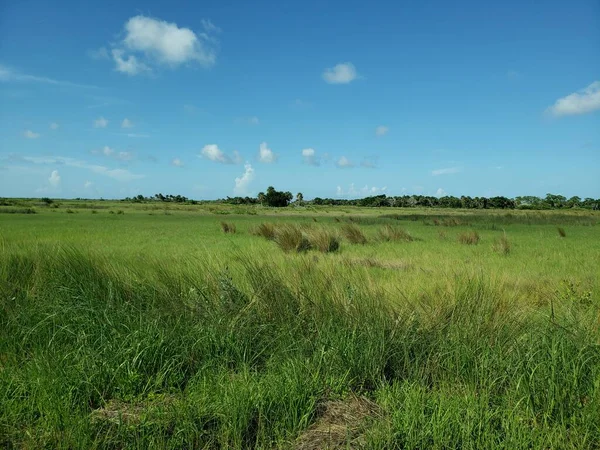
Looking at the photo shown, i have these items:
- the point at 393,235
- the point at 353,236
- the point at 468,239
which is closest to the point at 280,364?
the point at 353,236

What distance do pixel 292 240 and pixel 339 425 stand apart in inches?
459

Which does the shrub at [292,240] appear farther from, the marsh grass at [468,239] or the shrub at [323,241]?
the marsh grass at [468,239]

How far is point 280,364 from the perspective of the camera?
359 centimetres

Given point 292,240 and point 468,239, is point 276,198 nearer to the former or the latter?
point 468,239

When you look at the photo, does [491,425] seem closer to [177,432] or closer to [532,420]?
[532,420]

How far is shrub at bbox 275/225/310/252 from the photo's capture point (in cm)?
1412

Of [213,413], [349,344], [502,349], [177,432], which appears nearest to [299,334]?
[349,344]

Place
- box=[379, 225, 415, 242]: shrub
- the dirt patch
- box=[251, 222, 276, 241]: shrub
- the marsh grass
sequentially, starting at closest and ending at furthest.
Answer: the dirt patch, box=[251, 222, 276, 241]: shrub, the marsh grass, box=[379, 225, 415, 242]: shrub

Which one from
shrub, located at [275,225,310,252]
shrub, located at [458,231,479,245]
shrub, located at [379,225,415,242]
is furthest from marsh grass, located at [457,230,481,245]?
shrub, located at [275,225,310,252]

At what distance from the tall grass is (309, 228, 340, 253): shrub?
8916 millimetres

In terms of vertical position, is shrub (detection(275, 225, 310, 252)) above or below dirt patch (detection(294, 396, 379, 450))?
above

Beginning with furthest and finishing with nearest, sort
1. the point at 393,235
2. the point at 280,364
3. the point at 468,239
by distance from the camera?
the point at 393,235
the point at 468,239
the point at 280,364

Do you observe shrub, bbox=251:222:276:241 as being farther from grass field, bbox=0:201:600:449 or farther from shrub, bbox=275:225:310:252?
grass field, bbox=0:201:600:449

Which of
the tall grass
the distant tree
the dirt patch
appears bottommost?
the dirt patch
